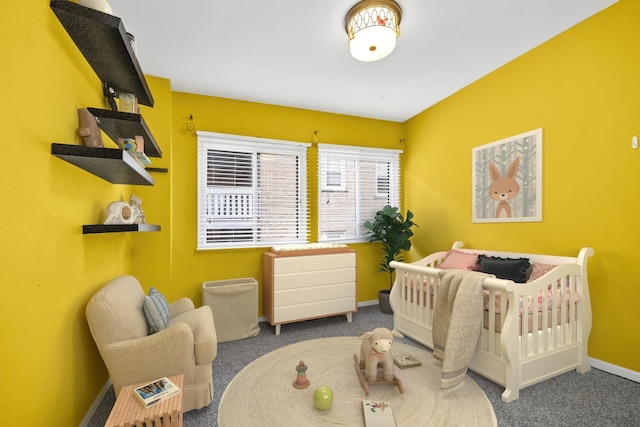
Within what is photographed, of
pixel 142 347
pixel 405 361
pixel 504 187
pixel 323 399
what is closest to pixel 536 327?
pixel 405 361

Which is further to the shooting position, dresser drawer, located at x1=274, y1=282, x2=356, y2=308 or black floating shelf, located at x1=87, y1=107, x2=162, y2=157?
dresser drawer, located at x1=274, y1=282, x2=356, y2=308

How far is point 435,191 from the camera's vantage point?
12.2ft

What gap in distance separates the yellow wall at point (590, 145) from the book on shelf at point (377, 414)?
1.79 metres

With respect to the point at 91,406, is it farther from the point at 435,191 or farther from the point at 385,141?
the point at 385,141

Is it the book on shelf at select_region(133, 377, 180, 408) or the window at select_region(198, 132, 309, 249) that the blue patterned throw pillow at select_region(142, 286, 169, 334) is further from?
the window at select_region(198, 132, 309, 249)

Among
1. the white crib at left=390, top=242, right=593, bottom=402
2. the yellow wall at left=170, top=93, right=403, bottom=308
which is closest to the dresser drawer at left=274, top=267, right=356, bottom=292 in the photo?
the yellow wall at left=170, top=93, right=403, bottom=308

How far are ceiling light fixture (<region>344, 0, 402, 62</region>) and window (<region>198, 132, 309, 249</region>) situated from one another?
175 cm

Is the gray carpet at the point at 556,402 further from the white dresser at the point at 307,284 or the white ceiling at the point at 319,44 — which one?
the white ceiling at the point at 319,44

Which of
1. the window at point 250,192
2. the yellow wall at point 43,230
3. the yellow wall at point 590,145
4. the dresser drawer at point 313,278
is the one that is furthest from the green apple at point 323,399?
the yellow wall at point 590,145

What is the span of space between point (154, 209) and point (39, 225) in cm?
163

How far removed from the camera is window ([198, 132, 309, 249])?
328 centimetres

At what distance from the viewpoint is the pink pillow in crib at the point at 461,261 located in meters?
2.81

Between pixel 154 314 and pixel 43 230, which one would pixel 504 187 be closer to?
pixel 154 314

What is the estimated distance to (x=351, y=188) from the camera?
13.0ft
